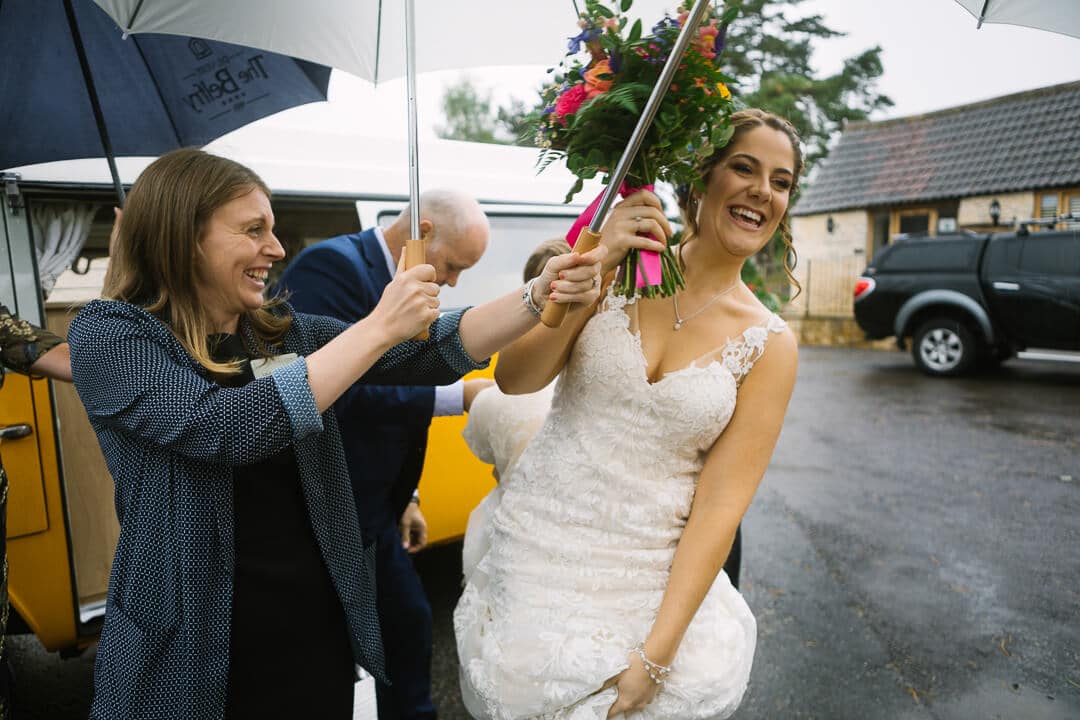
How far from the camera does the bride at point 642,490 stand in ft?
5.81

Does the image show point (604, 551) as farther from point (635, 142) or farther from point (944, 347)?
point (944, 347)

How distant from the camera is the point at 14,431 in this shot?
299cm

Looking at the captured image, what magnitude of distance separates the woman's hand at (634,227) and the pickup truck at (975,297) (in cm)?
1082

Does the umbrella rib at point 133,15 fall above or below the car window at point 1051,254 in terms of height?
above

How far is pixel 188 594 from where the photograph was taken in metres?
1.48

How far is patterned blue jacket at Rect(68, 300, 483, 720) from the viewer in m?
1.36

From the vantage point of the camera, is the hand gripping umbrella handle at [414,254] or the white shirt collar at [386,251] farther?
the white shirt collar at [386,251]

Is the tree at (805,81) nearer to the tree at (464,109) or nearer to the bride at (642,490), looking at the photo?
the bride at (642,490)

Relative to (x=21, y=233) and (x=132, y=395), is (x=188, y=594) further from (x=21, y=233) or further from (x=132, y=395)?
(x=21, y=233)

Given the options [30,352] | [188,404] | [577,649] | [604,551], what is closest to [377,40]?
[188,404]

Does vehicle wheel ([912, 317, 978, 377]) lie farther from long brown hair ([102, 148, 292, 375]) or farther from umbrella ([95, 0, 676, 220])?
long brown hair ([102, 148, 292, 375])

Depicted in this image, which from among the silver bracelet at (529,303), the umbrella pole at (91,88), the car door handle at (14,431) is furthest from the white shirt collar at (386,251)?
the car door handle at (14,431)

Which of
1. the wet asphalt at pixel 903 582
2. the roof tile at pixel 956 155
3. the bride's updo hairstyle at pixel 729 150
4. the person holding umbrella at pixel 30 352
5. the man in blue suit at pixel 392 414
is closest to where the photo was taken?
the bride's updo hairstyle at pixel 729 150

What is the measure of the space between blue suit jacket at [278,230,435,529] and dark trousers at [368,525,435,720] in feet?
0.63
